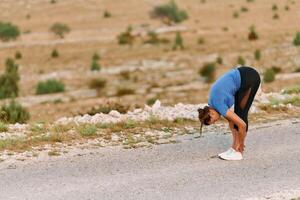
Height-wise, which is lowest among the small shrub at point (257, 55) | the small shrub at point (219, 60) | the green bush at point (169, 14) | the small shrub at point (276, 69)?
the small shrub at point (276, 69)

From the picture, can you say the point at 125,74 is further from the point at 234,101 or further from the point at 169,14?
the point at 169,14

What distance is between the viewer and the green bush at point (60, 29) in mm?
39013

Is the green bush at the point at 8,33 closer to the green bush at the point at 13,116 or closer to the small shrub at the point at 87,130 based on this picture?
the green bush at the point at 13,116

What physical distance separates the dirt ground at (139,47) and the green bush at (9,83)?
432mm

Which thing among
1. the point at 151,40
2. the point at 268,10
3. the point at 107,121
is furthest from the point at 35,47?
the point at 107,121

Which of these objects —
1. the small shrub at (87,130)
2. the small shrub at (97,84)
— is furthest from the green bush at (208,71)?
the small shrub at (87,130)

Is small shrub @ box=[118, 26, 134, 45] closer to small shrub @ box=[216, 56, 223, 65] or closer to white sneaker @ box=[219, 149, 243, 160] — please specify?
small shrub @ box=[216, 56, 223, 65]

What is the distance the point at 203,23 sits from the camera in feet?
140

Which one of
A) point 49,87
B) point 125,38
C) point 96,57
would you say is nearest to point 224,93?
point 49,87

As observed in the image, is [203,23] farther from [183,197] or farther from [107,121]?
[183,197]

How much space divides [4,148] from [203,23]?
3413 cm

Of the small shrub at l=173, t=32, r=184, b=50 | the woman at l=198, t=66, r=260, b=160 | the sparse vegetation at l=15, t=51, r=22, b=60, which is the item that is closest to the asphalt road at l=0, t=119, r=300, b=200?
the woman at l=198, t=66, r=260, b=160

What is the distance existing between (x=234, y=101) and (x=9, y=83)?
1869 cm

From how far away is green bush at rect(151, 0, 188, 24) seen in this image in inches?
1762
